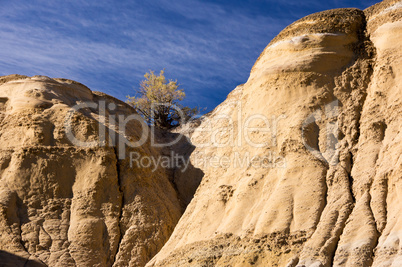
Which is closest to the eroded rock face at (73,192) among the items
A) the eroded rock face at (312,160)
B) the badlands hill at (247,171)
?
the badlands hill at (247,171)

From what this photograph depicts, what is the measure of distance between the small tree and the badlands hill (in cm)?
535

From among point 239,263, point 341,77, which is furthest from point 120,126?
point 239,263

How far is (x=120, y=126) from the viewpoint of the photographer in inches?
863

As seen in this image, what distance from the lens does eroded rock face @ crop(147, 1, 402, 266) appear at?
1319 centimetres

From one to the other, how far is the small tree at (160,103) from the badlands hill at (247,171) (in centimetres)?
535

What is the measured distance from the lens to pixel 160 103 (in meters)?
30.3

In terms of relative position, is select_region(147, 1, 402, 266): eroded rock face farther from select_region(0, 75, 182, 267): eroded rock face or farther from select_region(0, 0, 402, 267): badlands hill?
select_region(0, 75, 182, 267): eroded rock face

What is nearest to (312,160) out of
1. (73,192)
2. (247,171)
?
(247,171)

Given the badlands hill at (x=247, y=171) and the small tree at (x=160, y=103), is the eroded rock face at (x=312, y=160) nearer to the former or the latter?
the badlands hill at (x=247, y=171)

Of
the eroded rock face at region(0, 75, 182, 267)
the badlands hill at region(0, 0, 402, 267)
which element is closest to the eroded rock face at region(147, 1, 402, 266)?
the badlands hill at region(0, 0, 402, 267)

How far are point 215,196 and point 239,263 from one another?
9.35 ft

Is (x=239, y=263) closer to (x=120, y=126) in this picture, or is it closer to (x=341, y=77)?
(x=341, y=77)

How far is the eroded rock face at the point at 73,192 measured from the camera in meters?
18.5

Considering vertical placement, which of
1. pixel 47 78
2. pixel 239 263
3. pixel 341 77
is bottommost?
pixel 239 263
